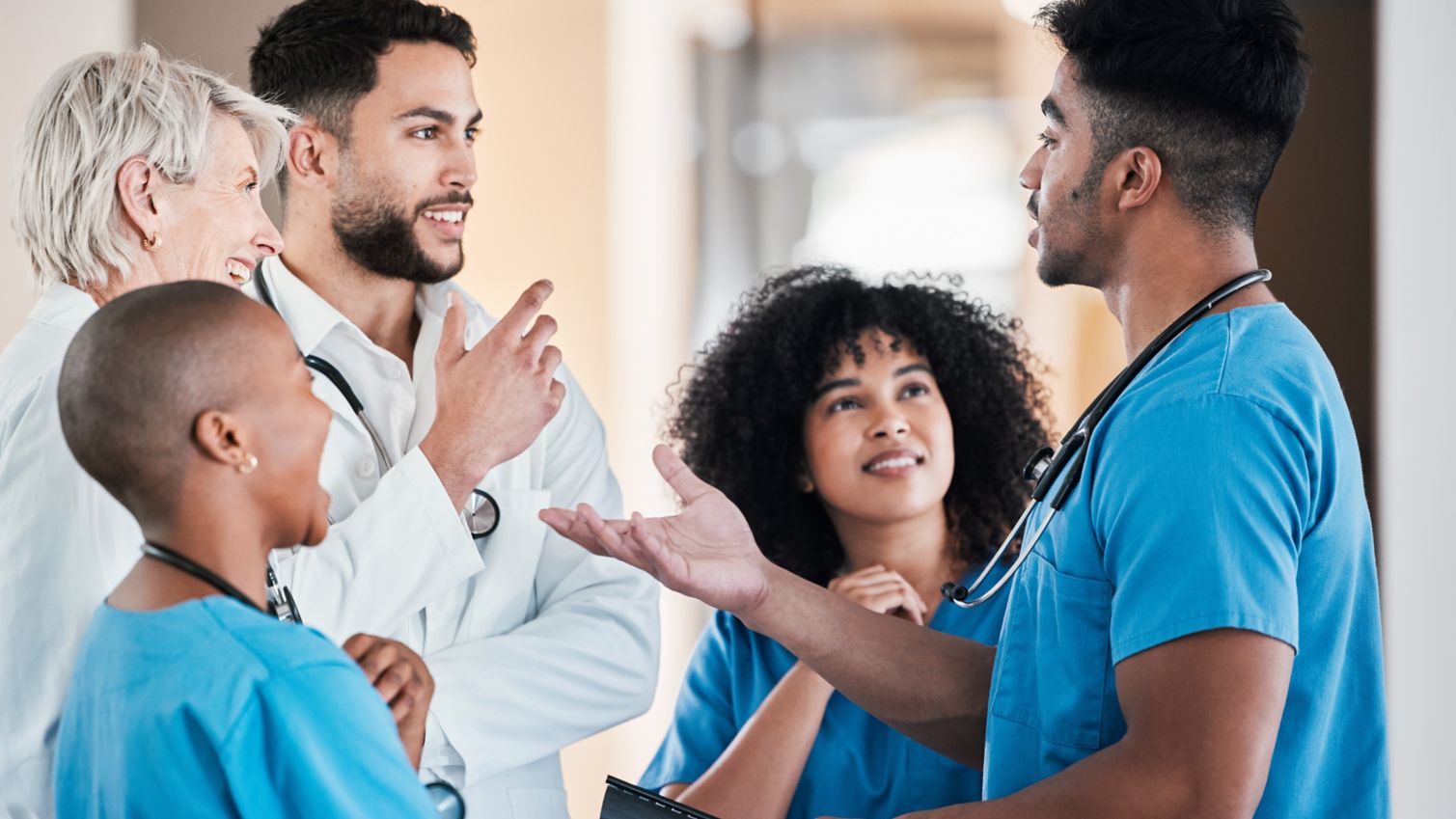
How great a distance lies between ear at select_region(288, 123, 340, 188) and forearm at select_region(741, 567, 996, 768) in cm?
100

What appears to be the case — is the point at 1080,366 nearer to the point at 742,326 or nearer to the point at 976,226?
the point at 976,226

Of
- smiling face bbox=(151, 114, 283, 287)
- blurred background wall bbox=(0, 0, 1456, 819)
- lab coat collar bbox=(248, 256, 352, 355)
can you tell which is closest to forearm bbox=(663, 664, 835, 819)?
lab coat collar bbox=(248, 256, 352, 355)

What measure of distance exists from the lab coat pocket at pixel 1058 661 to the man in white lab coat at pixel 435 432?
65cm

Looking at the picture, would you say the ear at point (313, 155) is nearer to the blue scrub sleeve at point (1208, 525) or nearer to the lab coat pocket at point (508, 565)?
the lab coat pocket at point (508, 565)

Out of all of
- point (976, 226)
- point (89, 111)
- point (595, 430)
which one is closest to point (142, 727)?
point (89, 111)

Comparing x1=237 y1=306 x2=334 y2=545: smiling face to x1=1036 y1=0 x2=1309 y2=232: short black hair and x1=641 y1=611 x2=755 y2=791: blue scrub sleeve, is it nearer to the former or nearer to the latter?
x1=1036 y1=0 x2=1309 y2=232: short black hair

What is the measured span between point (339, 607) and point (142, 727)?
25.2 inches

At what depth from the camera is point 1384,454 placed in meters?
2.94

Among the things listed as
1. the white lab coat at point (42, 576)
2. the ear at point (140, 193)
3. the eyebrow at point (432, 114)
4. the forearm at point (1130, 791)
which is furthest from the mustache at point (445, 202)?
the forearm at point (1130, 791)

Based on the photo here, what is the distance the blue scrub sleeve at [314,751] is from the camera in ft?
3.13

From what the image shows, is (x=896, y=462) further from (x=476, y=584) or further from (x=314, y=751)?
(x=314, y=751)

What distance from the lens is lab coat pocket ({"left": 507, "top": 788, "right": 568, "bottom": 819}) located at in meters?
1.81

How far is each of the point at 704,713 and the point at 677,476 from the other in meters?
0.55

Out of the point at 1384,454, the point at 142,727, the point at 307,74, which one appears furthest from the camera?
the point at 1384,454
